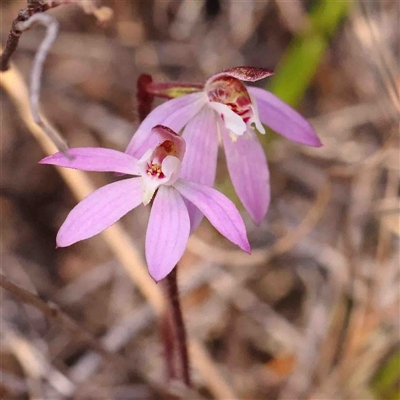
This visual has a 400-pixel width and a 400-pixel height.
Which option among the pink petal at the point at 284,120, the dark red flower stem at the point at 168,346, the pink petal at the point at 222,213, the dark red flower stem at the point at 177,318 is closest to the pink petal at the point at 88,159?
the pink petal at the point at 222,213

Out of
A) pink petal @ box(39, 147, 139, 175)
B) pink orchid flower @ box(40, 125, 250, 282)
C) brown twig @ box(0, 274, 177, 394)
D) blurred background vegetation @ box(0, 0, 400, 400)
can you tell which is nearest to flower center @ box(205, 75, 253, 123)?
pink orchid flower @ box(40, 125, 250, 282)

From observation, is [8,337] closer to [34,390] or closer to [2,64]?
[34,390]

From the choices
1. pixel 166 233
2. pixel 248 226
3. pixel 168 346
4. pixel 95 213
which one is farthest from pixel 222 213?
pixel 248 226

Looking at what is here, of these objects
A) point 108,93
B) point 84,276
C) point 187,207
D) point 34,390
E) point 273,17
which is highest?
point 273,17

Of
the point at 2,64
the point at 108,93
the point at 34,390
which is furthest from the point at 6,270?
the point at 2,64

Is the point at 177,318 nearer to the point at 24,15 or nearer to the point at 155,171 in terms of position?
the point at 155,171

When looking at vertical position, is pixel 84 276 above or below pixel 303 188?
below

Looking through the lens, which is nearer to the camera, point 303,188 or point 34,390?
point 34,390

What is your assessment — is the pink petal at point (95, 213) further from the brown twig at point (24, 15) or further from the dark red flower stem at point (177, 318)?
the brown twig at point (24, 15)
